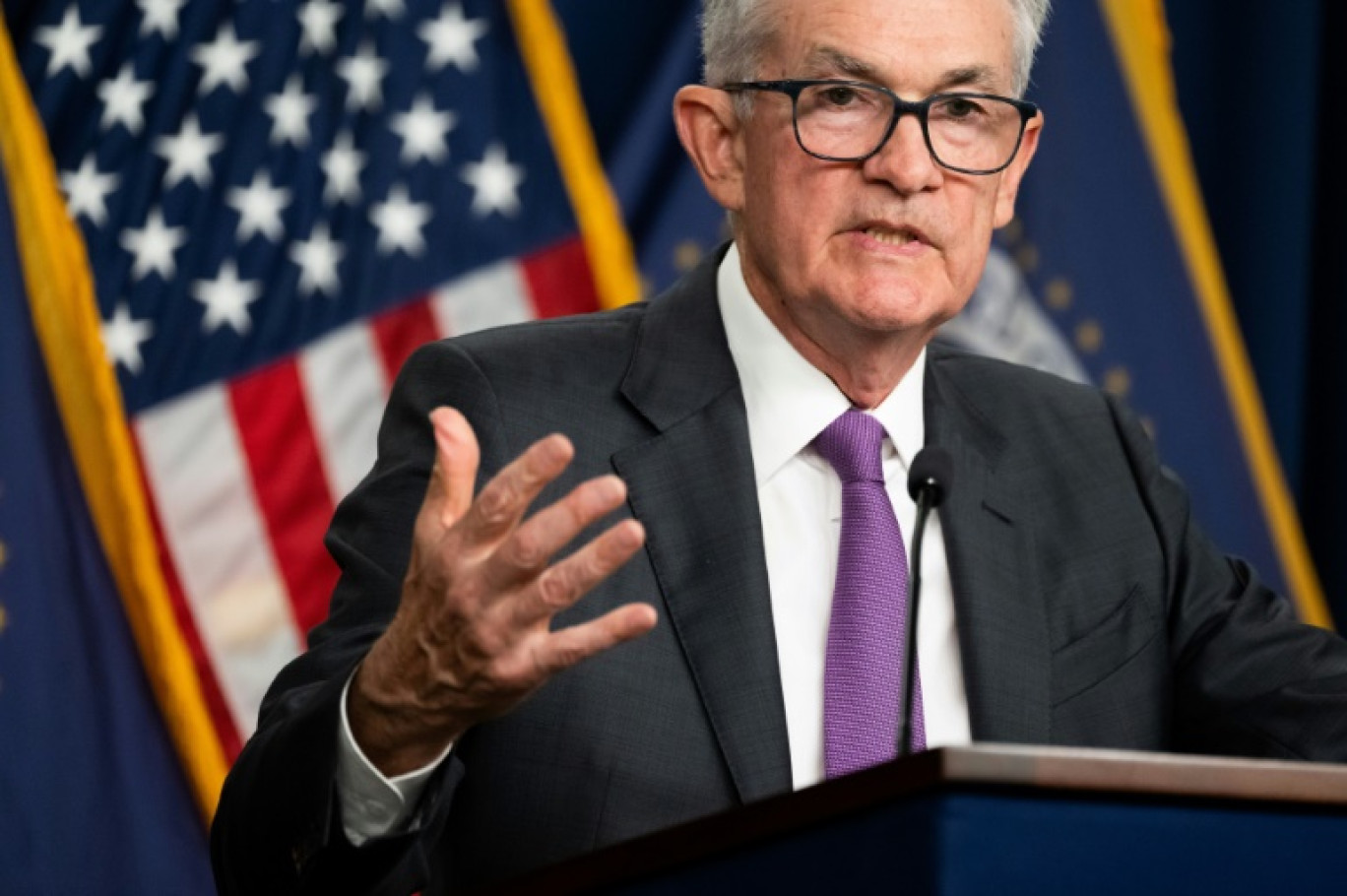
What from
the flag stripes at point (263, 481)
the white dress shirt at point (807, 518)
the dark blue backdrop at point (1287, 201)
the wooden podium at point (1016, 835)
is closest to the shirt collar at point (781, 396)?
the white dress shirt at point (807, 518)

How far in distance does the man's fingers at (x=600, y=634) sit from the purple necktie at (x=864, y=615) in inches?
20.5

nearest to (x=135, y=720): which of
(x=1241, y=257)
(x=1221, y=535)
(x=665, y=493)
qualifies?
(x=665, y=493)

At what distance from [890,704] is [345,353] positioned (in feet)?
4.95

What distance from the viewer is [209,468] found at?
298 cm

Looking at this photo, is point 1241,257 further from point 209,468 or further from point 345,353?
point 209,468

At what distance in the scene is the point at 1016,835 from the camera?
3.60 feet

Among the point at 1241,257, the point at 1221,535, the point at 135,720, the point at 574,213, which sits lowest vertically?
A: the point at 1221,535

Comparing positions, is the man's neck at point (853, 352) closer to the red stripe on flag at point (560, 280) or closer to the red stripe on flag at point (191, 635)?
the red stripe on flag at point (560, 280)

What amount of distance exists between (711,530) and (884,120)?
46 centimetres

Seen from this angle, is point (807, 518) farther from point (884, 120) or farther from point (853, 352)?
point (884, 120)

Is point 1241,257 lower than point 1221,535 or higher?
higher

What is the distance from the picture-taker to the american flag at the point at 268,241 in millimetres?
2957

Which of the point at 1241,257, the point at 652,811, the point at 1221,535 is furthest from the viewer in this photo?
the point at 1241,257

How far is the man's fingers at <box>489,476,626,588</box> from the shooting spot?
1.29 meters
